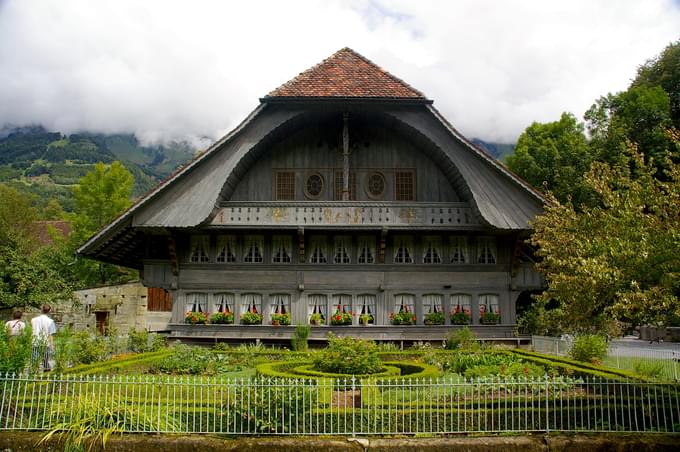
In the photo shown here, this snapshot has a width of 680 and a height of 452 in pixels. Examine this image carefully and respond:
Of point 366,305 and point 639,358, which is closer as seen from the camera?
point 639,358

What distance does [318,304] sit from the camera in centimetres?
2561

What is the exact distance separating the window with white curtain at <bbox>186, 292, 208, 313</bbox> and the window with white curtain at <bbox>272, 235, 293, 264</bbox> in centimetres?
334

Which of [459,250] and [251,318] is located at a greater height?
[459,250]

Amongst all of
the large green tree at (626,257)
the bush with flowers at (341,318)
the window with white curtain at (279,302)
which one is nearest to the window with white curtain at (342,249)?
the bush with flowers at (341,318)

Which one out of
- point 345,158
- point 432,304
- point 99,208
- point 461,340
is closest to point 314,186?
point 345,158

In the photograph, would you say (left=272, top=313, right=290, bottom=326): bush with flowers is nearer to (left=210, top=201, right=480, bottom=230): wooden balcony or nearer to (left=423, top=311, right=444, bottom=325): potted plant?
(left=210, top=201, right=480, bottom=230): wooden balcony

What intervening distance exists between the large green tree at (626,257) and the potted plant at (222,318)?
1456 centimetres

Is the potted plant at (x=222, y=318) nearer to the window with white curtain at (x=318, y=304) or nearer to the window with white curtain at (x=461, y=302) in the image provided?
the window with white curtain at (x=318, y=304)

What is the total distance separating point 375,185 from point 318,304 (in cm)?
582

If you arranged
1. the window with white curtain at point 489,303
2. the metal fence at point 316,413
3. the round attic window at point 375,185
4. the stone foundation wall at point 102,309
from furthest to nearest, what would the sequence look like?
the stone foundation wall at point 102,309, the round attic window at point 375,185, the window with white curtain at point 489,303, the metal fence at point 316,413

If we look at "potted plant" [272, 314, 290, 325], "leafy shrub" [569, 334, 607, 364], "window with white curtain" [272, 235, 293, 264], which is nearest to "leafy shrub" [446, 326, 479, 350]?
"leafy shrub" [569, 334, 607, 364]

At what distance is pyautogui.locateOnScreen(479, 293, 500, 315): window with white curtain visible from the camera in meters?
25.8

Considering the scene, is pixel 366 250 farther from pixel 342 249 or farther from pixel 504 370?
pixel 504 370

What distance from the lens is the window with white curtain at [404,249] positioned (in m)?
26.0
